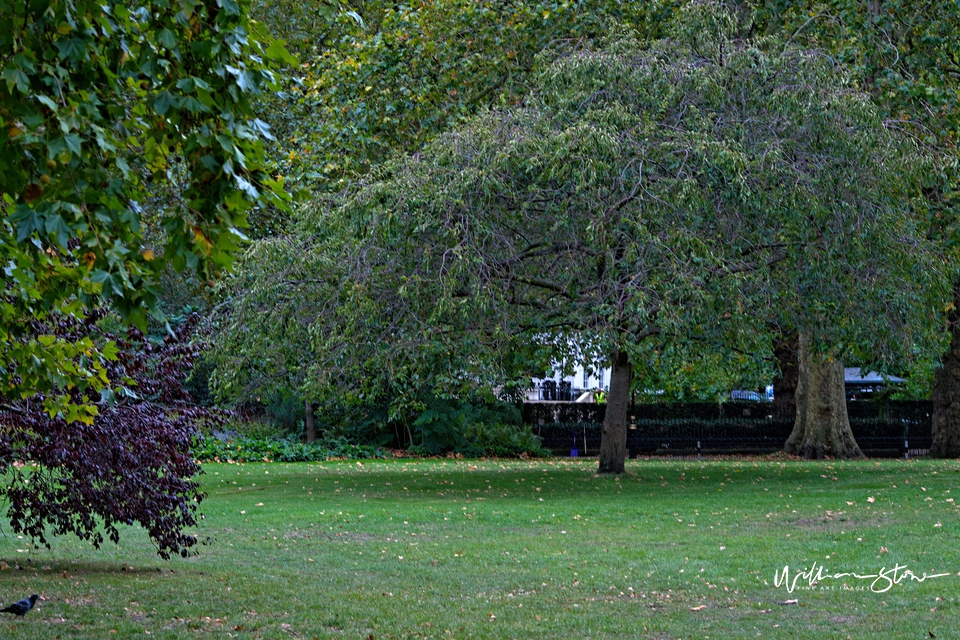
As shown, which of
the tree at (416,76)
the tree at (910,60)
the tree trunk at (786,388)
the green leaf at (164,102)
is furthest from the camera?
the tree trunk at (786,388)

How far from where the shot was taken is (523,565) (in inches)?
403

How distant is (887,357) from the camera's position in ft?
53.3

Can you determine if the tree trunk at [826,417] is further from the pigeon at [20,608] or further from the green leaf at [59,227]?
the green leaf at [59,227]

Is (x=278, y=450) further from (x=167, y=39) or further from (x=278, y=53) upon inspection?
(x=167, y=39)

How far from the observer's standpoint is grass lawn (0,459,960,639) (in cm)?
740

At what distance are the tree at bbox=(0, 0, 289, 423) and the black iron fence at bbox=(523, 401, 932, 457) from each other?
24278 millimetres

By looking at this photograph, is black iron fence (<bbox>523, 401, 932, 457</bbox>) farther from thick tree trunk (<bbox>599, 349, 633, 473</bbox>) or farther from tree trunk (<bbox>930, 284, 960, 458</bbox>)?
thick tree trunk (<bbox>599, 349, 633, 473</bbox>)

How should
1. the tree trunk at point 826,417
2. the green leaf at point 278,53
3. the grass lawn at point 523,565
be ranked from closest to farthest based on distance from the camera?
the green leaf at point 278,53
the grass lawn at point 523,565
the tree trunk at point 826,417

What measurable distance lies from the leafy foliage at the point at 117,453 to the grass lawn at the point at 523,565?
0.59 metres

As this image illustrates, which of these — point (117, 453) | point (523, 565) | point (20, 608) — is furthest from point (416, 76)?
point (20, 608)

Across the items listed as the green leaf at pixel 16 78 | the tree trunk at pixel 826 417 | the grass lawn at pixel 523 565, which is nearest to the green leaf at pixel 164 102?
the green leaf at pixel 16 78

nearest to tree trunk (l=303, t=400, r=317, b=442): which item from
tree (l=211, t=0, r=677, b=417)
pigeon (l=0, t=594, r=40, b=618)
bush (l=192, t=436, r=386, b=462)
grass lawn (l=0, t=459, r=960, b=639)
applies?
bush (l=192, t=436, r=386, b=462)

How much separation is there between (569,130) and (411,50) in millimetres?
5816

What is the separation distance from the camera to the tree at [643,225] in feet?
48.1
